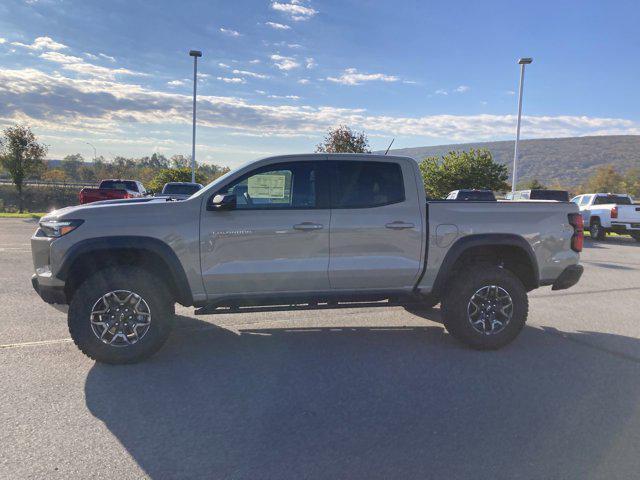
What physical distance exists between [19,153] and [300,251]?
89.3ft

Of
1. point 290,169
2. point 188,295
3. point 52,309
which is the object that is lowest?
point 52,309

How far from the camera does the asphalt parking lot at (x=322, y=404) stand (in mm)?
3006

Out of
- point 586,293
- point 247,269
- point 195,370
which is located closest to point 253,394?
point 195,370

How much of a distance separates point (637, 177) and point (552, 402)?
77678mm

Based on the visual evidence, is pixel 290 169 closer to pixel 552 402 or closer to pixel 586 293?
pixel 552 402

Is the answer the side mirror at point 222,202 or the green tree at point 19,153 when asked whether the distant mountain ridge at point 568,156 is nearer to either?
the green tree at point 19,153

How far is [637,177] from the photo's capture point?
6875 cm

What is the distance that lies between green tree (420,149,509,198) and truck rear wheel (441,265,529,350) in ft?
75.0

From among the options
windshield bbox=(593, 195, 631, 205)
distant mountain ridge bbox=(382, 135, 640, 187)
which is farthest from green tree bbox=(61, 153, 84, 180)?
windshield bbox=(593, 195, 631, 205)

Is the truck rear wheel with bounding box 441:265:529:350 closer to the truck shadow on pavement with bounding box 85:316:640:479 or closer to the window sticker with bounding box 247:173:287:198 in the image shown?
the truck shadow on pavement with bounding box 85:316:640:479

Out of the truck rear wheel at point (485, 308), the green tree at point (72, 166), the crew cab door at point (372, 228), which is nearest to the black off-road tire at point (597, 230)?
the truck rear wheel at point (485, 308)

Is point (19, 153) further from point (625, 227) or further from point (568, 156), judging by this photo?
point (568, 156)

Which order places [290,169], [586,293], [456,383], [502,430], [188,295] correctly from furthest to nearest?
[586,293] < [290,169] < [188,295] < [456,383] < [502,430]

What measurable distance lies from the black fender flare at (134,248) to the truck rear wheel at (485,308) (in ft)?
8.75
